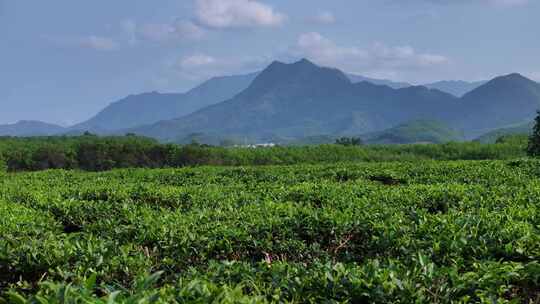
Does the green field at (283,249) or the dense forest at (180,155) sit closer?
the green field at (283,249)

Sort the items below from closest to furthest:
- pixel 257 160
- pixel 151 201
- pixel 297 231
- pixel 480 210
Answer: pixel 297 231 < pixel 480 210 < pixel 151 201 < pixel 257 160

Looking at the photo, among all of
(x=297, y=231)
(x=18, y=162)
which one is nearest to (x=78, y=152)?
(x=18, y=162)

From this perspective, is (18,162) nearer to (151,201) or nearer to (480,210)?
(151,201)

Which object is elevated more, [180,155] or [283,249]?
[283,249]

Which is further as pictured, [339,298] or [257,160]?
[257,160]

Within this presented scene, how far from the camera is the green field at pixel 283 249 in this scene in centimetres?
338

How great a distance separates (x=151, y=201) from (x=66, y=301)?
270 inches

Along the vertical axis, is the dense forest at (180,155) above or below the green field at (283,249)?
below

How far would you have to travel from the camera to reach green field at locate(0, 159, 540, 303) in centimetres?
338

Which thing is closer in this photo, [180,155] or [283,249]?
[283,249]

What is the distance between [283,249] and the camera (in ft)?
17.3

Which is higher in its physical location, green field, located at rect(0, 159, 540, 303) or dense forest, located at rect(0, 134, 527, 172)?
green field, located at rect(0, 159, 540, 303)

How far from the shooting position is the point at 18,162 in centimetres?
7469

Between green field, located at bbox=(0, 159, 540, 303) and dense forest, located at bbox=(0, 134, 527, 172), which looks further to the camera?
dense forest, located at bbox=(0, 134, 527, 172)
